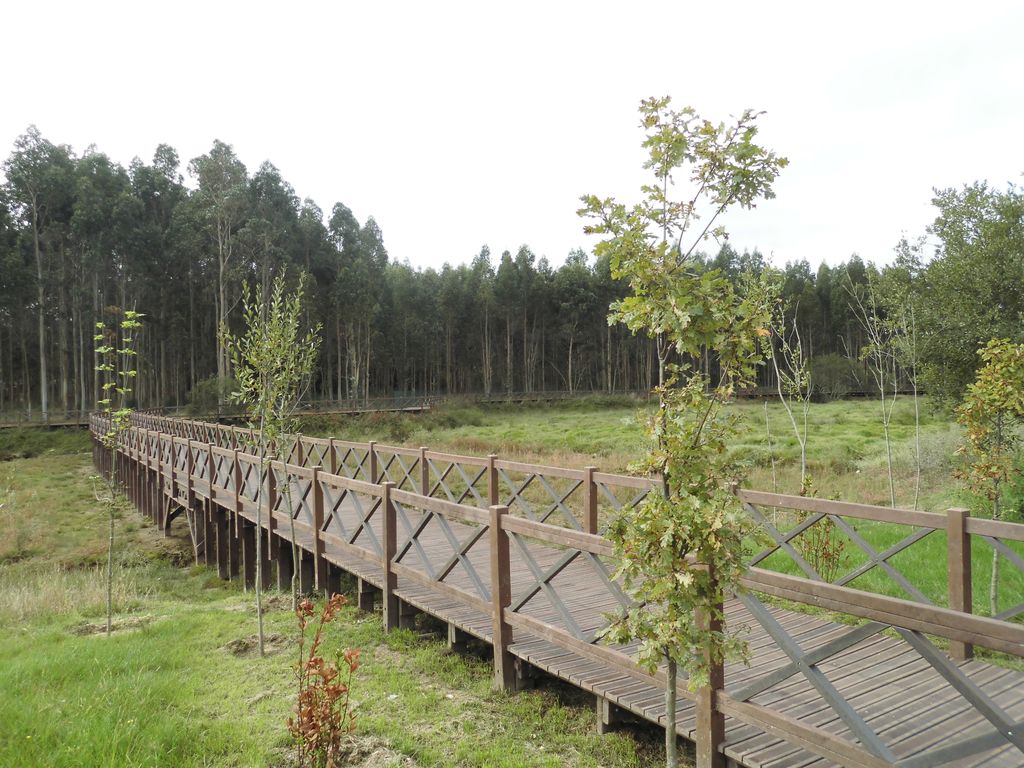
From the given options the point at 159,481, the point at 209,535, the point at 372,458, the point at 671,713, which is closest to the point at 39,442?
the point at 159,481

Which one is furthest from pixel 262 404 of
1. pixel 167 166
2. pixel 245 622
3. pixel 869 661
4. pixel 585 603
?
pixel 167 166

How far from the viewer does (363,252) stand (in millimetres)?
45750

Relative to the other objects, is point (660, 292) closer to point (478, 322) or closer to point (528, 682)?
point (528, 682)

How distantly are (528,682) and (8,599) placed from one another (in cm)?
880

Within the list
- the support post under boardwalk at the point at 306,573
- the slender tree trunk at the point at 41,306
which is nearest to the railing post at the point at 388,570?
the support post under boardwalk at the point at 306,573

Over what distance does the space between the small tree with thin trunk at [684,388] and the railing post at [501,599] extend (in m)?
2.22

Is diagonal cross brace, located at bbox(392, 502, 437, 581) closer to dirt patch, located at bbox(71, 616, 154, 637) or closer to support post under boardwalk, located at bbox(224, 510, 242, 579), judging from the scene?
dirt patch, located at bbox(71, 616, 154, 637)

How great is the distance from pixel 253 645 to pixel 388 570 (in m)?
1.67

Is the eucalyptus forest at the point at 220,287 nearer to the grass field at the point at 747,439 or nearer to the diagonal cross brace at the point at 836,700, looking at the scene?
the grass field at the point at 747,439

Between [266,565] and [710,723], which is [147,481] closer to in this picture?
[266,565]

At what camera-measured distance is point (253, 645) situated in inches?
263

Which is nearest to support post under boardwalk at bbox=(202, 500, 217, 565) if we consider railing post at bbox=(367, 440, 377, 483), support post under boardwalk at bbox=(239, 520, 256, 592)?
support post under boardwalk at bbox=(239, 520, 256, 592)

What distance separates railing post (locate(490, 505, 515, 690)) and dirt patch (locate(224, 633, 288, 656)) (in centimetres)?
268

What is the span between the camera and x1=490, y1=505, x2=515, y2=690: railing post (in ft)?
16.1
